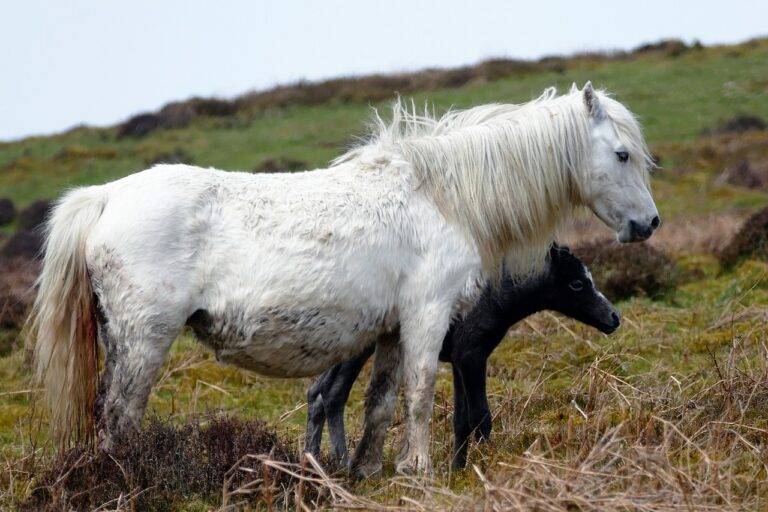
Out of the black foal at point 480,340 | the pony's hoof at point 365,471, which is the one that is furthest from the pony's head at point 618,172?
the pony's hoof at point 365,471

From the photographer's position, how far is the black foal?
20.2 feet

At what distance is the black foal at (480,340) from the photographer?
6156 millimetres

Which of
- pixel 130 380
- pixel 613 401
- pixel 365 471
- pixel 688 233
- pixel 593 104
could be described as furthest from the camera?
pixel 688 233

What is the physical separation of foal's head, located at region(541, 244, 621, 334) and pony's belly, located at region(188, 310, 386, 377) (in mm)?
1756

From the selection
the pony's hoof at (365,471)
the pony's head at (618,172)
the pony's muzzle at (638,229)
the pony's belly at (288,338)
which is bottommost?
the pony's hoof at (365,471)

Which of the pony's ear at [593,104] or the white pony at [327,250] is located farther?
the pony's ear at [593,104]

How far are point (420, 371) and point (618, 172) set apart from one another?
61.0 inches

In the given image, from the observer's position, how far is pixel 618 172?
219 inches

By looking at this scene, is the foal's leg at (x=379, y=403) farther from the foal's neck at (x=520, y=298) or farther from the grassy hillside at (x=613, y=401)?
the foal's neck at (x=520, y=298)

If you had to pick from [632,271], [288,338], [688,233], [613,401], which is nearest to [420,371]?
[288,338]

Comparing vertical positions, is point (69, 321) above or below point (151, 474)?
above

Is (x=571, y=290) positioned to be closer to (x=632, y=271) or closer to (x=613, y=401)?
(x=613, y=401)

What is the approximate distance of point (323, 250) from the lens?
16.8 ft

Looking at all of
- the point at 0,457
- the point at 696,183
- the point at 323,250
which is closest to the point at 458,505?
the point at 323,250
